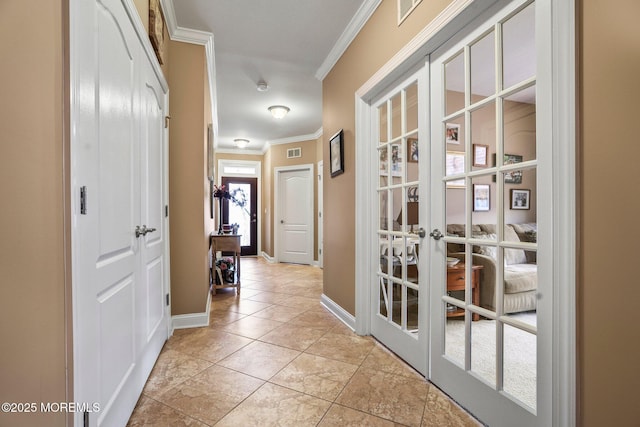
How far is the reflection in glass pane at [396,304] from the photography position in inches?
84.7

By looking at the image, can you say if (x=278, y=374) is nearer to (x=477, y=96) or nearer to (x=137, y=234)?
(x=137, y=234)

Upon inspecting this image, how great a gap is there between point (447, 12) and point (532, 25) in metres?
0.46

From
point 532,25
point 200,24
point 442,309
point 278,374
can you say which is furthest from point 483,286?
point 200,24

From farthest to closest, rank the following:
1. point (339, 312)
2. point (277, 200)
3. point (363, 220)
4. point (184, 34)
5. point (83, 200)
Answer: point (277, 200) → point (339, 312) → point (184, 34) → point (363, 220) → point (83, 200)

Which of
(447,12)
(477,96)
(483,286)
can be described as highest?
(447,12)

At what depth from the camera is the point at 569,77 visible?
100cm

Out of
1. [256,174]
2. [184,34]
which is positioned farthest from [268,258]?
[184,34]

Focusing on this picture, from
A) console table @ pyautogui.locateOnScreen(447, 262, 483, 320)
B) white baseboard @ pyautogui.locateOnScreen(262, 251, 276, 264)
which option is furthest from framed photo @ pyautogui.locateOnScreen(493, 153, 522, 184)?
white baseboard @ pyautogui.locateOnScreen(262, 251, 276, 264)

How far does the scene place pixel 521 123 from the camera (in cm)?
127

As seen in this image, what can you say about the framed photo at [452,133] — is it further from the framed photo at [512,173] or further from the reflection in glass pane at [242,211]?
the reflection in glass pane at [242,211]

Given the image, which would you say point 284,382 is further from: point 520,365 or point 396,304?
point 520,365

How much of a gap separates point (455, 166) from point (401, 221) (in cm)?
58

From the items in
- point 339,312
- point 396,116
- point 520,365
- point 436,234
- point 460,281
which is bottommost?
point 339,312

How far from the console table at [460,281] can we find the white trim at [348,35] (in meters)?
1.97
